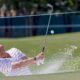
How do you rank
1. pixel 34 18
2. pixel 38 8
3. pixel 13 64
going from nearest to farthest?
pixel 13 64, pixel 34 18, pixel 38 8

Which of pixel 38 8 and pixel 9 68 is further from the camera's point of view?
pixel 38 8

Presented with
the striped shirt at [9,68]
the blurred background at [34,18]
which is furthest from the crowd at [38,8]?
the striped shirt at [9,68]

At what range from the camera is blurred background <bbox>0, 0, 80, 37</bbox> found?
19.9 meters

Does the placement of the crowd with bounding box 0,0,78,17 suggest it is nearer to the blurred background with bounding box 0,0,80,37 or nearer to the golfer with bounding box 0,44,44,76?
the blurred background with bounding box 0,0,80,37

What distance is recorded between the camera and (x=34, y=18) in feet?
66.1

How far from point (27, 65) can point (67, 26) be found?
1390 centimetres

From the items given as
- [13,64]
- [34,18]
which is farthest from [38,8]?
[13,64]

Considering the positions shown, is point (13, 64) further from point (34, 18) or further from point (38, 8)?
point (38, 8)

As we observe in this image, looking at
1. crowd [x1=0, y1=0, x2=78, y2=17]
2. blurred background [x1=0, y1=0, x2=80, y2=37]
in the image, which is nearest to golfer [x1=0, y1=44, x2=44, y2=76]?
blurred background [x1=0, y1=0, x2=80, y2=37]

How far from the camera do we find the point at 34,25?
940 inches

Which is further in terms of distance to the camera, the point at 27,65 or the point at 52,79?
the point at 27,65

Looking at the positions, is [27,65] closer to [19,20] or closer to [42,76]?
[42,76]

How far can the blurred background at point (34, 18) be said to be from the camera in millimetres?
19938

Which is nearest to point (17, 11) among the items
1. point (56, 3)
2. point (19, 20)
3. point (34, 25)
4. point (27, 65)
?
point (56, 3)
